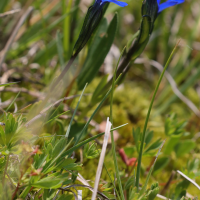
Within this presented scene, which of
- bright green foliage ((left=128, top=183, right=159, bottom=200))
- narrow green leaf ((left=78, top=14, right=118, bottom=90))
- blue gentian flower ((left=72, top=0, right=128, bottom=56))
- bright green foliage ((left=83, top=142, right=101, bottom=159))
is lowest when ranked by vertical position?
bright green foliage ((left=128, top=183, right=159, bottom=200))

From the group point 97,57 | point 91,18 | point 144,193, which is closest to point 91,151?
Result: point 144,193

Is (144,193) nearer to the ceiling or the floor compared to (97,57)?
nearer to the floor

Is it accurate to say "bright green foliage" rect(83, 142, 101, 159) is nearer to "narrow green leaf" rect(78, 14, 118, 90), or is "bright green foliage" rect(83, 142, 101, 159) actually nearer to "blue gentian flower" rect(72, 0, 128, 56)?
"blue gentian flower" rect(72, 0, 128, 56)

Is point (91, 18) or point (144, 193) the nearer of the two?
point (144, 193)

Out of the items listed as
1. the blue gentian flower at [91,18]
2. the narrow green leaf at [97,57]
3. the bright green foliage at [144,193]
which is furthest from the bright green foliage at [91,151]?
the narrow green leaf at [97,57]

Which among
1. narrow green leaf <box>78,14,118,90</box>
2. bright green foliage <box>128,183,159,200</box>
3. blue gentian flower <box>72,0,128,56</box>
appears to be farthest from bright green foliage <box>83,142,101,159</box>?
narrow green leaf <box>78,14,118,90</box>

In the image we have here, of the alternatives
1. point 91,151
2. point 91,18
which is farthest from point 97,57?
point 91,151

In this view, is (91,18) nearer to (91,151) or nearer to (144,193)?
(91,151)

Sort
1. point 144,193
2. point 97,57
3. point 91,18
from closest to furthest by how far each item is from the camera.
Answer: point 144,193, point 91,18, point 97,57

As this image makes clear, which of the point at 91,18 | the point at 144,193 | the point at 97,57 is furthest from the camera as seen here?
the point at 97,57

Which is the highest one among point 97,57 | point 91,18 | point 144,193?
point 91,18

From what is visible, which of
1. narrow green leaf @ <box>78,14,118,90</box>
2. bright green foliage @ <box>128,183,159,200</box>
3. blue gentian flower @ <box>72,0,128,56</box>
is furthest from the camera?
narrow green leaf @ <box>78,14,118,90</box>
